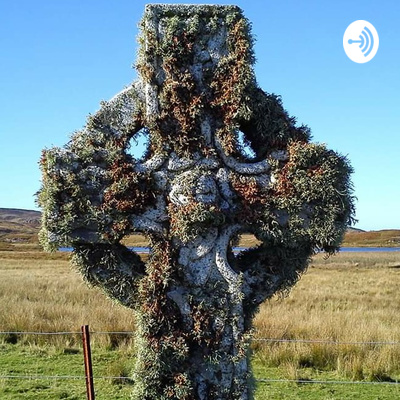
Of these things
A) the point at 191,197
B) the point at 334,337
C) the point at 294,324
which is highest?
the point at 191,197

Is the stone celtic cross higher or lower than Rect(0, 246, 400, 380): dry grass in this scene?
higher

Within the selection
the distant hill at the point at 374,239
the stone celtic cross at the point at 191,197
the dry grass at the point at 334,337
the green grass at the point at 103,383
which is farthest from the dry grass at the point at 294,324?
the distant hill at the point at 374,239

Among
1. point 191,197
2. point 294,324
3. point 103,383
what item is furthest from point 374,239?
point 191,197

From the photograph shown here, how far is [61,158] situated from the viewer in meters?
4.37

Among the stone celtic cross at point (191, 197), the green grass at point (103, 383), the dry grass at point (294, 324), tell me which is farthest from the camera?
the dry grass at point (294, 324)

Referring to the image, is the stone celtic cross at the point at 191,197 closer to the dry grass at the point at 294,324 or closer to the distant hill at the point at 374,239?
the dry grass at the point at 294,324

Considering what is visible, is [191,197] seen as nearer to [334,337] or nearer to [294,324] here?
[334,337]

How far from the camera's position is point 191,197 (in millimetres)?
4383

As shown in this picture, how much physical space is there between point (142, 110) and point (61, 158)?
0.75 m

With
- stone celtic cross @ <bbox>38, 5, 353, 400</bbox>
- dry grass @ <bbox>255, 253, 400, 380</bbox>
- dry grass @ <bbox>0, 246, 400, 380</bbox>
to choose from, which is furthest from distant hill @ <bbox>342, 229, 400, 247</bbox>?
stone celtic cross @ <bbox>38, 5, 353, 400</bbox>

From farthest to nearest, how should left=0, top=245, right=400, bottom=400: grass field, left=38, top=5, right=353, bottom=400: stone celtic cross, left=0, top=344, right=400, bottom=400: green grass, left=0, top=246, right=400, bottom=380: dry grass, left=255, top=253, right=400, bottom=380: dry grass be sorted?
left=0, top=246, right=400, bottom=380: dry grass → left=255, top=253, right=400, bottom=380: dry grass → left=0, top=245, right=400, bottom=400: grass field → left=0, top=344, right=400, bottom=400: green grass → left=38, top=5, right=353, bottom=400: stone celtic cross

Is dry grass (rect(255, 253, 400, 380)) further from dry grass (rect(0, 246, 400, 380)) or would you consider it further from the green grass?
the green grass

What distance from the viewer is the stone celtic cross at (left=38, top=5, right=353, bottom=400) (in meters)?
4.40

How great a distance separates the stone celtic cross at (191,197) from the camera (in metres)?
4.40
